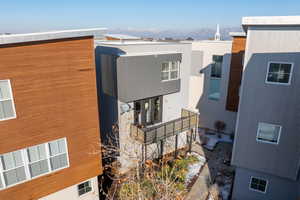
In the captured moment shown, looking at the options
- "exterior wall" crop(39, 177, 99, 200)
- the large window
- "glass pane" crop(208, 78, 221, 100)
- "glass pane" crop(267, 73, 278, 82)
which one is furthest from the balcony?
"glass pane" crop(267, 73, 278, 82)

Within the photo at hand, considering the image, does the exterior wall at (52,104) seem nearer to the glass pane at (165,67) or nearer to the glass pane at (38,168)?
the glass pane at (38,168)

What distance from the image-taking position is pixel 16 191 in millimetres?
7652

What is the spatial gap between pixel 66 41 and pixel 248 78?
7908mm

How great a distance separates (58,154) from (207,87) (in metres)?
14.9

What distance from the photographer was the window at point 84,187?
957 centimetres

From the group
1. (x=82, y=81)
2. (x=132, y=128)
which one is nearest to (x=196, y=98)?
(x=132, y=128)

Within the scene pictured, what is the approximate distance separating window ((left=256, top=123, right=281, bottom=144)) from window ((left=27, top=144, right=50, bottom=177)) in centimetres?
959

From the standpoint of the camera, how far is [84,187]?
973 centimetres

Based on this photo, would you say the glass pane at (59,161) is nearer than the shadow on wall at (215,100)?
Yes

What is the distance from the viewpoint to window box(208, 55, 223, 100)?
60.3ft

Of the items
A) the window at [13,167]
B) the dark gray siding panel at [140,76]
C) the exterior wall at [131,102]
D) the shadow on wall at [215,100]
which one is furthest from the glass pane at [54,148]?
the shadow on wall at [215,100]

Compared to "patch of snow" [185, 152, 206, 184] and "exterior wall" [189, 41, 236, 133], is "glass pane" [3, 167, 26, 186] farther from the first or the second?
"exterior wall" [189, 41, 236, 133]

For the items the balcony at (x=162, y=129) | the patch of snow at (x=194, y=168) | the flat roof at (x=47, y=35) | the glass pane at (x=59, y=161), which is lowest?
the patch of snow at (x=194, y=168)

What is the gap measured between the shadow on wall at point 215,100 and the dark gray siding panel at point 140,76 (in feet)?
22.9
